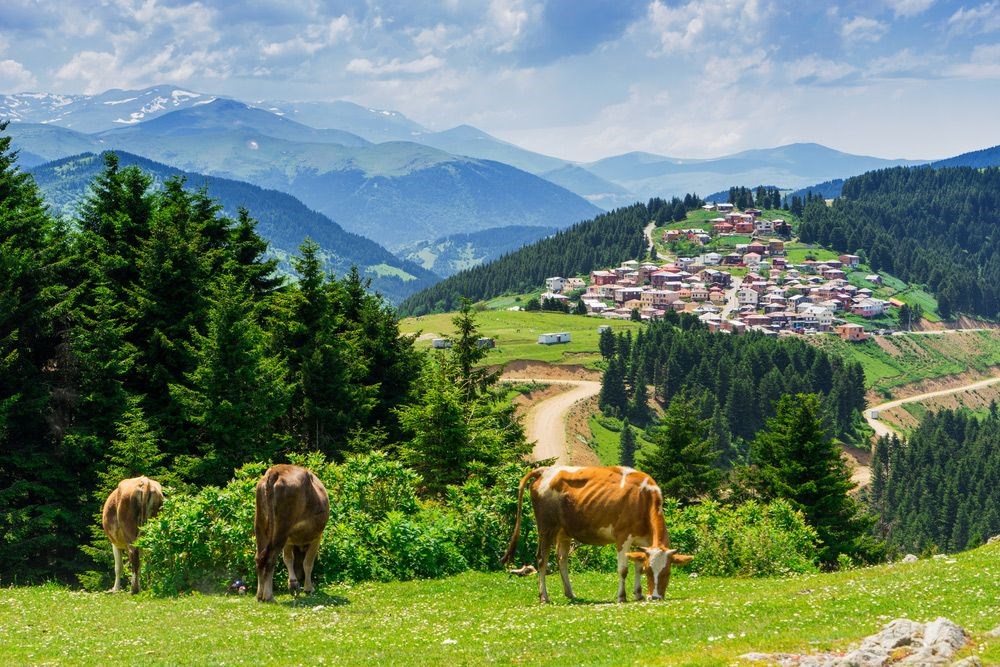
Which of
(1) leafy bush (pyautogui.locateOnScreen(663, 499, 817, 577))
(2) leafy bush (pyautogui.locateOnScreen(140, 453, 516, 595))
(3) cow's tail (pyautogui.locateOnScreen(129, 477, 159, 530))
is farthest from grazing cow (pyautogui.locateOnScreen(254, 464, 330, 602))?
(1) leafy bush (pyautogui.locateOnScreen(663, 499, 817, 577))

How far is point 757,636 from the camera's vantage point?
14.5 m

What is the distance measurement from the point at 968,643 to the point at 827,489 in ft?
170

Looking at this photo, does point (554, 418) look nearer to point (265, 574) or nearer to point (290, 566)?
point (290, 566)

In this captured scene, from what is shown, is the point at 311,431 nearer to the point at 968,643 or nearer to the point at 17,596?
the point at 17,596

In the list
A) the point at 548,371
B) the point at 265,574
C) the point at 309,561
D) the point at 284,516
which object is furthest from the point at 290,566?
the point at 548,371

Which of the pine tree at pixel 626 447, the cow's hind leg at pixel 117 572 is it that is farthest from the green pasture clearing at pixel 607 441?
the cow's hind leg at pixel 117 572

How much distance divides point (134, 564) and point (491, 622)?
12492 mm

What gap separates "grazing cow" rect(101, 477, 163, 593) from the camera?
952 inches

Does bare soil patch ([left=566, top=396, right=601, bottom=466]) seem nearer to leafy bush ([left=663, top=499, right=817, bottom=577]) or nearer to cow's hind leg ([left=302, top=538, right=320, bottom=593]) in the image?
leafy bush ([left=663, top=499, right=817, bottom=577])

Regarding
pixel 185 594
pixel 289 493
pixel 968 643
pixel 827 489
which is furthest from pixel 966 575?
pixel 827 489

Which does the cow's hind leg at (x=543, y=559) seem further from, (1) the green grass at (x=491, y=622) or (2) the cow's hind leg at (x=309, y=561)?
(2) the cow's hind leg at (x=309, y=561)

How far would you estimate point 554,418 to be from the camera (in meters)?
151

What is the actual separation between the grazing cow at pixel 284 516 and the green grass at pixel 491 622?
2.74 feet

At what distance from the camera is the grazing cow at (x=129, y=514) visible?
24.2m
